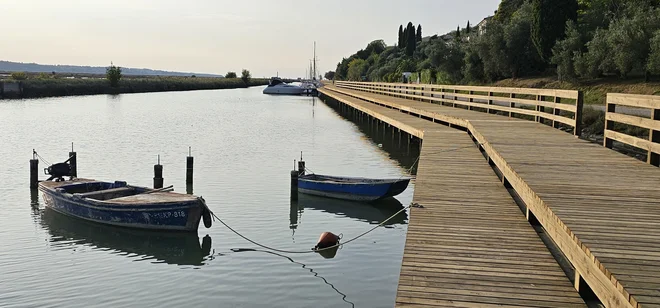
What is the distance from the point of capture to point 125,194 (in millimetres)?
14664

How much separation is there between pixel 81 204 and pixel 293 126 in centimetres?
2632

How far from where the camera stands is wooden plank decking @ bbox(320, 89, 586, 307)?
546cm

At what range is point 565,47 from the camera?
34.8 meters

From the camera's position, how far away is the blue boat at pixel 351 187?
15250 mm

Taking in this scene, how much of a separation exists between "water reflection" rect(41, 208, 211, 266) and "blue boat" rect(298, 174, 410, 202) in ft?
14.2

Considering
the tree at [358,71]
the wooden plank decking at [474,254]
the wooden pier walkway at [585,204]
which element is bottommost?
the wooden plank decking at [474,254]

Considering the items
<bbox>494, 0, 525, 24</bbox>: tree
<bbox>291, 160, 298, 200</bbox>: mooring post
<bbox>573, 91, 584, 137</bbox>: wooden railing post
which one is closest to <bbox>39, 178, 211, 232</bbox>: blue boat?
<bbox>291, 160, 298, 200</bbox>: mooring post

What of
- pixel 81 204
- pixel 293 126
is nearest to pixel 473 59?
Result: pixel 293 126

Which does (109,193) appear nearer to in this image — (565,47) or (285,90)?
(565,47)

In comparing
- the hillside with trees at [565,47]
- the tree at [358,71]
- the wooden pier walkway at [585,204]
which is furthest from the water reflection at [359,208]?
the tree at [358,71]

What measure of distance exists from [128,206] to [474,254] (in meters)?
8.55

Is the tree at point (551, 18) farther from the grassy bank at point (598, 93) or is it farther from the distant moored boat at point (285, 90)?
the distant moored boat at point (285, 90)

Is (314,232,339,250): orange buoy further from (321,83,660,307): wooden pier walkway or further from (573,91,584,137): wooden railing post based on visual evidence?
(573,91,584,137): wooden railing post

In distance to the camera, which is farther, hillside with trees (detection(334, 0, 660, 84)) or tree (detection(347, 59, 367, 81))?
tree (detection(347, 59, 367, 81))
